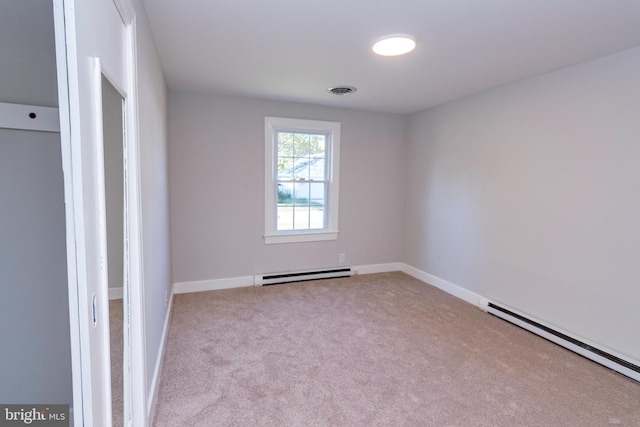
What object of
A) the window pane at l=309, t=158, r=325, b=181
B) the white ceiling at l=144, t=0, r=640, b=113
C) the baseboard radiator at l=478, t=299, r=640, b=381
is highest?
the white ceiling at l=144, t=0, r=640, b=113

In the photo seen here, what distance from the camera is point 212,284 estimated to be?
382 centimetres

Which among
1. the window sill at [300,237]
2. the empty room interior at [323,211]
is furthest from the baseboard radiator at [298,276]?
the window sill at [300,237]

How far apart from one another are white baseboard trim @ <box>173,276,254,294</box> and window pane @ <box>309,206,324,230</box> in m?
1.06

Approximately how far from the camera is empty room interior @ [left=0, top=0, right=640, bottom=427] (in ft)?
4.46

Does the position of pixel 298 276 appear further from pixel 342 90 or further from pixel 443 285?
pixel 342 90

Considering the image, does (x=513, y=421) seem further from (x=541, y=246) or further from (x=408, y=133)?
(x=408, y=133)

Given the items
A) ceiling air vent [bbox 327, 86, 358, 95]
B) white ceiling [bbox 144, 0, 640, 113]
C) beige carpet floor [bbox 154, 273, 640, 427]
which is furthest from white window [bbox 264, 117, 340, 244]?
beige carpet floor [bbox 154, 273, 640, 427]

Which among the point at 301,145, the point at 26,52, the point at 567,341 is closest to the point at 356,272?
the point at 301,145

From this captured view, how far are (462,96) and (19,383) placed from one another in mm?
4165

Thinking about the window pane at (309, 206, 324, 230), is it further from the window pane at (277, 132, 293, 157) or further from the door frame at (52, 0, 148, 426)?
the door frame at (52, 0, 148, 426)

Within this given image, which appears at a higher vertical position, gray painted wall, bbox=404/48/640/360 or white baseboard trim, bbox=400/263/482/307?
gray painted wall, bbox=404/48/640/360

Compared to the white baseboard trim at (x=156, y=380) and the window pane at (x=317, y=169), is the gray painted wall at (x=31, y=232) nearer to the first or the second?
the white baseboard trim at (x=156, y=380)

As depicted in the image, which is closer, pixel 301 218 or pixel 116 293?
pixel 116 293

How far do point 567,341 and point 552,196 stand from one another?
1.20 metres
